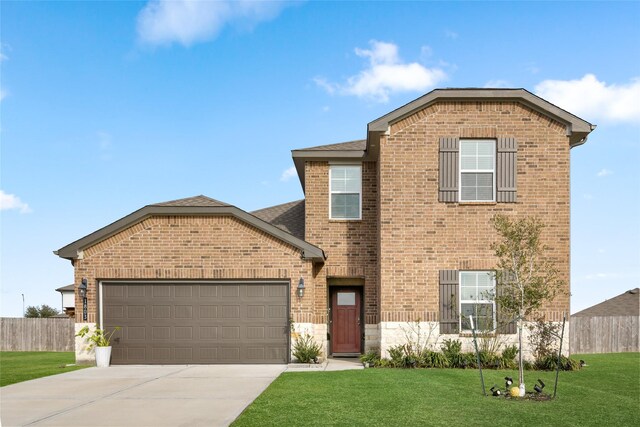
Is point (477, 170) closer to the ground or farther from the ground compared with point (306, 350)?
farther from the ground

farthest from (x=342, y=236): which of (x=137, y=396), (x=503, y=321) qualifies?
(x=137, y=396)

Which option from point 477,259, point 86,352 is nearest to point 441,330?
point 477,259

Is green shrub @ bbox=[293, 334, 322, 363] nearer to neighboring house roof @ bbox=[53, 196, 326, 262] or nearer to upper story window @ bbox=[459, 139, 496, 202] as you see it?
neighboring house roof @ bbox=[53, 196, 326, 262]

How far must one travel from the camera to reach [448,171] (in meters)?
15.6

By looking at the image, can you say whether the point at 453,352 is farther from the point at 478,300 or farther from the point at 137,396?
the point at 137,396

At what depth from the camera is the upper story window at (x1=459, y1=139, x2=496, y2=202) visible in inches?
618

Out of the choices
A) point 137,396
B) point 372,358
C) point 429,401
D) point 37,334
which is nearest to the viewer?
point 429,401

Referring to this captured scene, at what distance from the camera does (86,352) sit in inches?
635

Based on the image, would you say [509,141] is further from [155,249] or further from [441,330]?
[155,249]

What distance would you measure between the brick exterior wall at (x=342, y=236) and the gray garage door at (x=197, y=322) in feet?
5.95

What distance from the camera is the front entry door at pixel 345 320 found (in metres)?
18.1

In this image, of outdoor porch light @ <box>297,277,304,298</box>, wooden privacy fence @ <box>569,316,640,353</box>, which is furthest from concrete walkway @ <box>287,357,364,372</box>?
wooden privacy fence @ <box>569,316,640,353</box>

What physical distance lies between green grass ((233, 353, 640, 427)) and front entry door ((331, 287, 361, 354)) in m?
4.12

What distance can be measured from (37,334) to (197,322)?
13.6m
